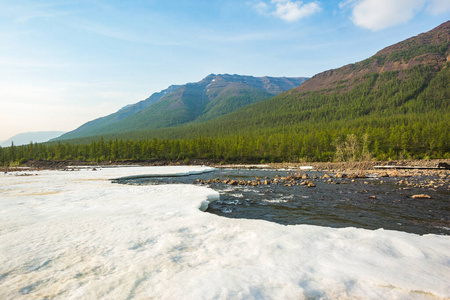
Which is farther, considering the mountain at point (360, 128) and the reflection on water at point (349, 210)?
the mountain at point (360, 128)

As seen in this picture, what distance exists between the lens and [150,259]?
550 centimetres

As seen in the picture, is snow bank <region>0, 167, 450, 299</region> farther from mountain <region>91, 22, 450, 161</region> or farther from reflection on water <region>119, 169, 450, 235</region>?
mountain <region>91, 22, 450, 161</region>

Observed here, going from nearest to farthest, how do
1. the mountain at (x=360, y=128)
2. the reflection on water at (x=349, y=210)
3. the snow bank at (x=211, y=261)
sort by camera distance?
the snow bank at (x=211, y=261) → the reflection on water at (x=349, y=210) → the mountain at (x=360, y=128)

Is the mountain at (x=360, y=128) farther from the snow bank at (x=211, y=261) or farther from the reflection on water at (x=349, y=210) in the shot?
the snow bank at (x=211, y=261)

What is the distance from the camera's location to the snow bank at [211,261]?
4094 mm

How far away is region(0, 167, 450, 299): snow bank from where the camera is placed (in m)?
4.09

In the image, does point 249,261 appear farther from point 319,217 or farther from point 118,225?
point 319,217

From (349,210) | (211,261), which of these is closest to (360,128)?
(349,210)

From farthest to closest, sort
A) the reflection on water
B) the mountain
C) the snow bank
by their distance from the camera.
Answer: the mountain < the reflection on water < the snow bank

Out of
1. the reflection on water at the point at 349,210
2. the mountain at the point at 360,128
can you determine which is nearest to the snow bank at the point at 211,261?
the reflection on water at the point at 349,210

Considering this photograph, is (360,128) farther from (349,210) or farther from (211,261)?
(211,261)

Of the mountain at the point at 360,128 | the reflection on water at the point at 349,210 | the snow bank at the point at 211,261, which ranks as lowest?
the reflection on water at the point at 349,210

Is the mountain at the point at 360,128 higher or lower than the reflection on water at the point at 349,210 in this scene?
higher

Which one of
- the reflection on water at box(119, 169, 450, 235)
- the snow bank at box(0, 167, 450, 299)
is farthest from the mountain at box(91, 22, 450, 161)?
the snow bank at box(0, 167, 450, 299)
